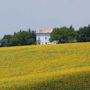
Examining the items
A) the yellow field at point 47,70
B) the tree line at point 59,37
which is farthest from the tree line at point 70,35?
the yellow field at point 47,70

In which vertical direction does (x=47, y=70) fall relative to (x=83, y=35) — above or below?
below

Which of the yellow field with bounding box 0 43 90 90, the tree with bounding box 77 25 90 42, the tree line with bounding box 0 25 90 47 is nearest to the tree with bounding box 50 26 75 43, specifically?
the tree line with bounding box 0 25 90 47

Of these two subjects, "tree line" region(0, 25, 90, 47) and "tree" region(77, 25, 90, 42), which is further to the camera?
"tree line" region(0, 25, 90, 47)

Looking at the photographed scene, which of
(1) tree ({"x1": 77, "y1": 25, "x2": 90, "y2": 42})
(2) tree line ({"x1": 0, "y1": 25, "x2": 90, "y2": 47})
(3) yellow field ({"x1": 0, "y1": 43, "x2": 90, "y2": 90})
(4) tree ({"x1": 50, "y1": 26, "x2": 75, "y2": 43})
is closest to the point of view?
(3) yellow field ({"x1": 0, "y1": 43, "x2": 90, "y2": 90})

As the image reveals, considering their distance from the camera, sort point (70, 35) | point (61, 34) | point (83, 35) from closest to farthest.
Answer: point (83, 35), point (70, 35), point (61, 34)

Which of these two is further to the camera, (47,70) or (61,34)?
(61,34)

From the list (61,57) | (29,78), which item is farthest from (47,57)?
(29,78)

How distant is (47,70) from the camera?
24875 millimetres

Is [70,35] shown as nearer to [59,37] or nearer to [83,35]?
[59,37]

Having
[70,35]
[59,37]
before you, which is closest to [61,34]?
[59,37]

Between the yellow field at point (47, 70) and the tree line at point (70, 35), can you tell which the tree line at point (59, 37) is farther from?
the yellow field at point (47, 70)

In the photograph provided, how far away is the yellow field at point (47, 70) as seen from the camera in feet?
65.4

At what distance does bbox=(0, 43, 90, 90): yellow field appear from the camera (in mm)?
19920

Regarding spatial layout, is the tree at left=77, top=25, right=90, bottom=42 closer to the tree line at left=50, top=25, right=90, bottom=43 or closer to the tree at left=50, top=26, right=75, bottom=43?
the tree line at left=50, top=25, right=90, bottom=43
